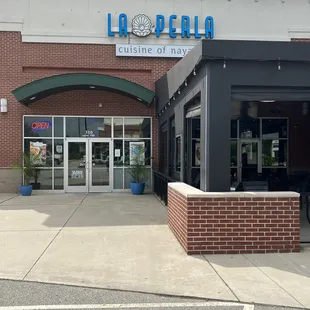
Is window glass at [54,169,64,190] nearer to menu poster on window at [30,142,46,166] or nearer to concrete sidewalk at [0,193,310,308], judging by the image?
menu poster on window at [30,142,46,166]

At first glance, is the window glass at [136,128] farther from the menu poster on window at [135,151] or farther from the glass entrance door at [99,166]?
the glass entrance door at [99,166]

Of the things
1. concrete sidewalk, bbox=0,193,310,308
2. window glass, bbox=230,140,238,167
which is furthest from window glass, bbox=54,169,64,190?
Result: window glass, bbox=230,140,238,167

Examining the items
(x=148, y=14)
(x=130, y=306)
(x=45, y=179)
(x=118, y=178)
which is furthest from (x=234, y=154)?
(x=130, y=306)

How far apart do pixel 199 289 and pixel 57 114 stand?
11.9 m

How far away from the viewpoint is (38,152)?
595 inches

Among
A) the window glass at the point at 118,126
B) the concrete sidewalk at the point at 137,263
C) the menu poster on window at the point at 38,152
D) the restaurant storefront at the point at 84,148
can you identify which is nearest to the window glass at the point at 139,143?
the restaurant storefront at the point at 84,148

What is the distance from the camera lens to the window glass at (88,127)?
15.3 meters

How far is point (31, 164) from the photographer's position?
1457 cm

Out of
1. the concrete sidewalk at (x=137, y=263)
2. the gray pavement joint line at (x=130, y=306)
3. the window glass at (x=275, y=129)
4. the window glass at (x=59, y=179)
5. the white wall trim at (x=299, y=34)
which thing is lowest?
the gray pavement joint line at (x=130, y=306)

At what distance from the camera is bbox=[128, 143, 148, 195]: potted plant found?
47.5 ft

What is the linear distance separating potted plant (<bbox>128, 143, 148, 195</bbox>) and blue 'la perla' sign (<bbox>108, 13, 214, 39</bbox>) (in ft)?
15.2

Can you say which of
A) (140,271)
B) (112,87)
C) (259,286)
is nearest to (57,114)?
(112,87)

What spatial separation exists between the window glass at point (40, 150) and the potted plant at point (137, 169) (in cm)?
337

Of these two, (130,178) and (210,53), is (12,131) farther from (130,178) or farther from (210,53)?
(210,53)
